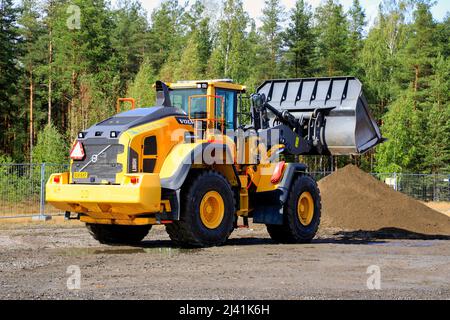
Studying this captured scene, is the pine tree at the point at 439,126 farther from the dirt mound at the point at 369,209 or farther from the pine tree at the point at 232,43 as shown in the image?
the dirt mound at the point at 369,209

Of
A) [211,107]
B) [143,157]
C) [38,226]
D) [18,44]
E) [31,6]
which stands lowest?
[38,226]

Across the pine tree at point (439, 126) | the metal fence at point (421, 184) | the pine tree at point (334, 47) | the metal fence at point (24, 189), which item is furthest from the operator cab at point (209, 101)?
the pine tree at point (334, 47)

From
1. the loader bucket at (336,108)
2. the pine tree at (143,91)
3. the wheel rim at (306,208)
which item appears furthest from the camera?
the pine tree at (143,91)

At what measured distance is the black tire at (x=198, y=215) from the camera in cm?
1308

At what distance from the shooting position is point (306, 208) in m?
15.9

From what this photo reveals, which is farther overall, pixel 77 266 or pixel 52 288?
pixel 77 266

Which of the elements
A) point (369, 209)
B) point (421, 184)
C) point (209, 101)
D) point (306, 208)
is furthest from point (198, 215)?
point (421, 184)

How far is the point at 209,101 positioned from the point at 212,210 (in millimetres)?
2101

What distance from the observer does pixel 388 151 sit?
49.8 metres

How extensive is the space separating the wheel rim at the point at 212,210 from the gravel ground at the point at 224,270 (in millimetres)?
506

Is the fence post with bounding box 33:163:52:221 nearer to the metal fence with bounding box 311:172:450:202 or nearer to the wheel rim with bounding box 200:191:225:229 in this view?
the wheel rim with bounding box 200:191:225:229

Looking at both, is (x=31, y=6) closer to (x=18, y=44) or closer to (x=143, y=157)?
(x=18, y=44)
